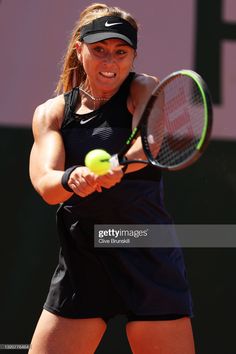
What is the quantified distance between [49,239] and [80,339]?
53.3 inches

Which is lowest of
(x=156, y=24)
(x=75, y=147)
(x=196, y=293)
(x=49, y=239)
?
(x=196, y=293)

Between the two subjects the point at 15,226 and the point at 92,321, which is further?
the point at 15,226

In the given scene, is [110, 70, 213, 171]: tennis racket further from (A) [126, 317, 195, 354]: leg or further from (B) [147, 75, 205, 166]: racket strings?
(A) [126, 317, 195, 354]: leg

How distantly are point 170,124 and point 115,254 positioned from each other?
19.8 inches

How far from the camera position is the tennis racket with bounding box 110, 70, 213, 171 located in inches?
96.6

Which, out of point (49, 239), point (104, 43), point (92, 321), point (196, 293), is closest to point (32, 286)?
point (49, 239)

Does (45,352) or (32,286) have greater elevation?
(45,352)

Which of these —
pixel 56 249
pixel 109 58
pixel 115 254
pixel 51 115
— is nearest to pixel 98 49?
pixel 109 58

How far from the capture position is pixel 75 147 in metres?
2.76

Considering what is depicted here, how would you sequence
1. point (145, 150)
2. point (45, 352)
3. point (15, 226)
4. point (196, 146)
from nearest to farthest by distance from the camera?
1. point (196, 146)
2. point (145, 150)
3. point (45, 352)
4. point (15, 226)

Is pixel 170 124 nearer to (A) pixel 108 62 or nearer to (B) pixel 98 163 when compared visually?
(A) pixel 108 62

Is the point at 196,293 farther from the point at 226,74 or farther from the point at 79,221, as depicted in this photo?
the point at 79,221

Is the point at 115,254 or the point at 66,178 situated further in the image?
the point at 115,254

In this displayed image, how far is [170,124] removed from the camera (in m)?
2.67
